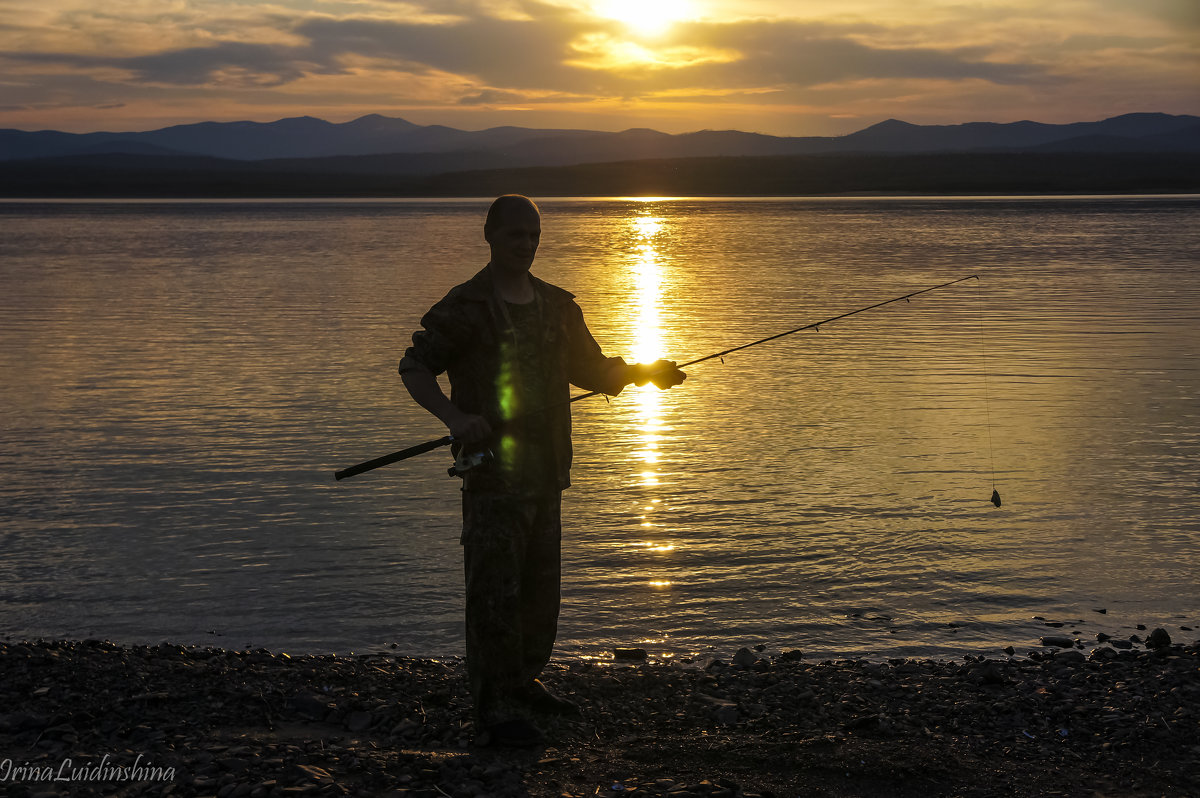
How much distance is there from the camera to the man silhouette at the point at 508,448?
445cm

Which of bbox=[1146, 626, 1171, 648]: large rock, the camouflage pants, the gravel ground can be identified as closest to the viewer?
the gravel ground

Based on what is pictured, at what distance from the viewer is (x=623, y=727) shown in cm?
477

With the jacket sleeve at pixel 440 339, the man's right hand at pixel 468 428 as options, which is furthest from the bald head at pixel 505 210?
the man's right hand at pixel 468 428

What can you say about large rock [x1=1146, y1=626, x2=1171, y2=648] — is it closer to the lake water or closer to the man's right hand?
the lake water

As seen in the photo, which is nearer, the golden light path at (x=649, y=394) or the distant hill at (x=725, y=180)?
the golden light path at (x=649, y=394)

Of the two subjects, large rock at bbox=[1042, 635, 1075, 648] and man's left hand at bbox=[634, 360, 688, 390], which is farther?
large rock at bbox=[1042, 635, 1075, 648]

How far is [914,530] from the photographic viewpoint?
757 centimetres

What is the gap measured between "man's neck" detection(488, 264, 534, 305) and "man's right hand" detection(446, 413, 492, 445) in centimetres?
54

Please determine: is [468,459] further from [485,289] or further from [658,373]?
[658,373]

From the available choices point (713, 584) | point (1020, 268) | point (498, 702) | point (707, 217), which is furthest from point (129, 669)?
point (707, 217)

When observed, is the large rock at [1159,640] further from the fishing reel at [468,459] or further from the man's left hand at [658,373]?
the fishing reel at [468,459]

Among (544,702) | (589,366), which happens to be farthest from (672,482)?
(544,702)

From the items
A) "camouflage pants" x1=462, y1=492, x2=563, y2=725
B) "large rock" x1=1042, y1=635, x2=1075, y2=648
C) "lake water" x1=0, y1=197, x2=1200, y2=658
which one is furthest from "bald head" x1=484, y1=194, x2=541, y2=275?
"large rock" x1=1042, y1=635, x2=1075, y2=648

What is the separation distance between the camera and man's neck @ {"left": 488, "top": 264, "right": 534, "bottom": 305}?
456 cm
